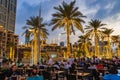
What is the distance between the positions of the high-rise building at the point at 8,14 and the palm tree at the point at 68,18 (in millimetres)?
80709

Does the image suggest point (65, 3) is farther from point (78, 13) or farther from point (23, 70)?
point (23, 70)

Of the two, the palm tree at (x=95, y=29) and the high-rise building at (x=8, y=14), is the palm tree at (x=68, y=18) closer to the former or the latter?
the palm tree at (x=95, y=29)

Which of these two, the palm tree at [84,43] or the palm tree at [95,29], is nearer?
the palm tree at [95,29]

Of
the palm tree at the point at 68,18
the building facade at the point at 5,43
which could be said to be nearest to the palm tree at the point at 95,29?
the palm tree at the point at 68,18

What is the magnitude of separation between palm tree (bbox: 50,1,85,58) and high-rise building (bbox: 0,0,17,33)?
80.7 m

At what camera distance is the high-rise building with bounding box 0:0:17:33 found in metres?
122

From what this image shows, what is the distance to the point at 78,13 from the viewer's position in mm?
42031

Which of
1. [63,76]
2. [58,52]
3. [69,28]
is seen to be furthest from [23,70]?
[58,52]

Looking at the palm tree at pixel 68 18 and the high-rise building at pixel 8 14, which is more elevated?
the high-rise building at pixel 8 14

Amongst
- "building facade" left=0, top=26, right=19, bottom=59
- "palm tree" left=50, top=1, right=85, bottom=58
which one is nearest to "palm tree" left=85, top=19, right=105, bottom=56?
"palm tree" left=50, top=1, right=85, bottom=58

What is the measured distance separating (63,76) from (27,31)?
36.4 metres

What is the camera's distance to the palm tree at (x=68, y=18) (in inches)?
1617

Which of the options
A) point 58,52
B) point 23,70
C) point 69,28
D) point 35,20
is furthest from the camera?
point 58,52

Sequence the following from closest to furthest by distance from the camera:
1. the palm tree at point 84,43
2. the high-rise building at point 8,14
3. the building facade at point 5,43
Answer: the palm tree at point 84,43 → the building facade at point 5,43 → the high-rise building at point 8,14
